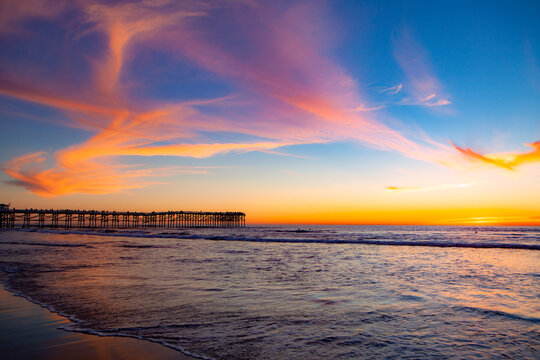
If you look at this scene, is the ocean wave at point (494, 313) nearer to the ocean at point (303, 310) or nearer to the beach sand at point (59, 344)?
Result: the ocean at point (303, 310)

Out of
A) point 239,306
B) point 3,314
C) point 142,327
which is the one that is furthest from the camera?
point 239,306

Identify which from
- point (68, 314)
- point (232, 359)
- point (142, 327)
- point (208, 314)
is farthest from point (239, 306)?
point (68, 314)

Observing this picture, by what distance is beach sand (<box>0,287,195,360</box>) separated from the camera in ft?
15.6

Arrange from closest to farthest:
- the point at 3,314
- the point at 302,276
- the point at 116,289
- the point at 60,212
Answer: the point at 3,314 < the point at 116,289 < the point at 302,276 < the point at 60,212

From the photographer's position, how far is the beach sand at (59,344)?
4750 millimetres


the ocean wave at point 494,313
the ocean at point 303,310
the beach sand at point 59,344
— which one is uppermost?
the beach sand at point 59,344

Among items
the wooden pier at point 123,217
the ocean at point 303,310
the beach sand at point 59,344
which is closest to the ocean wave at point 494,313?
the ocean at point 303,310

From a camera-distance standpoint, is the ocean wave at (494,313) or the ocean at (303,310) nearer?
the ocean at (303,310)

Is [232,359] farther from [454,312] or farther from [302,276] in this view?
[302,276]

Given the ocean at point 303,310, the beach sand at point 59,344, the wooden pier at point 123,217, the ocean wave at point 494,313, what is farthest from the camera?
the wooden pier at point 123,217

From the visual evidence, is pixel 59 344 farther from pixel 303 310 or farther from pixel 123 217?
pixel 123 217

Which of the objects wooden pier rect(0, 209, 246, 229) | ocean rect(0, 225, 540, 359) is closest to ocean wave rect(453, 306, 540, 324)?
ocean rect(0, 225, 540, 359)

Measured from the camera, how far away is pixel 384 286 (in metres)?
10.1

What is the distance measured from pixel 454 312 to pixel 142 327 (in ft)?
21.5
